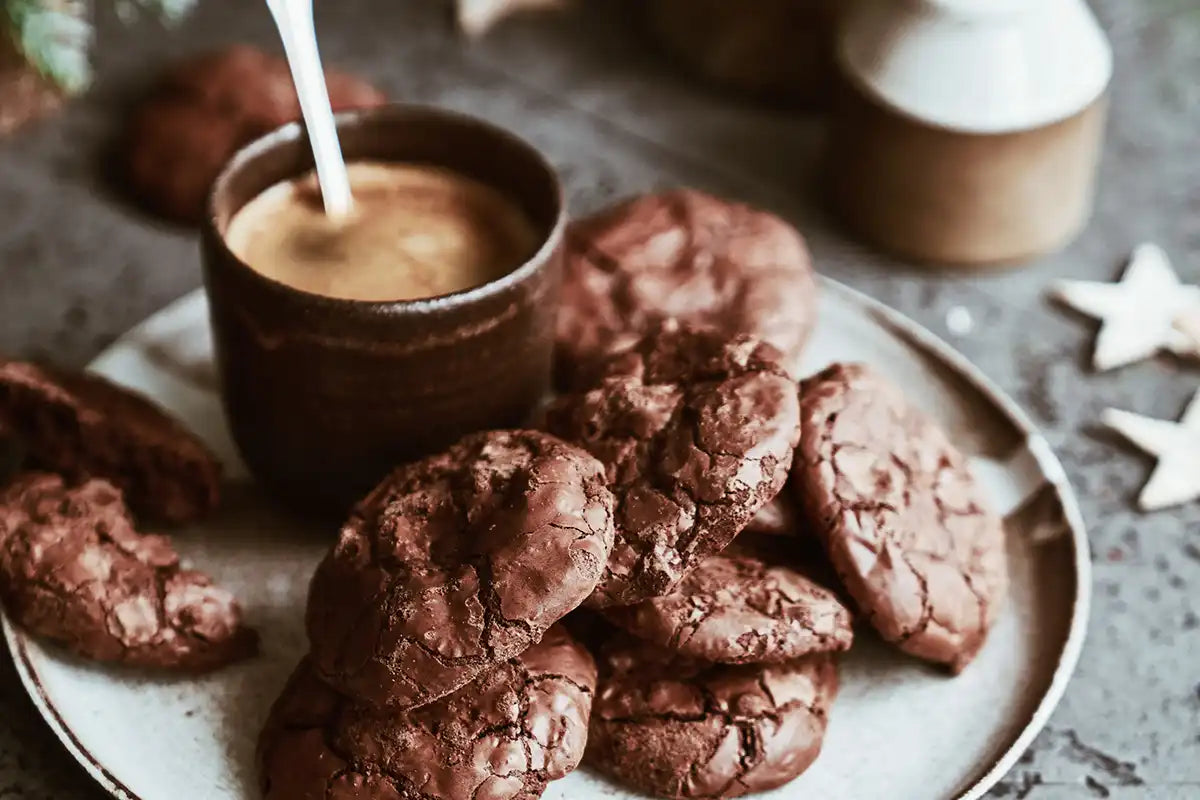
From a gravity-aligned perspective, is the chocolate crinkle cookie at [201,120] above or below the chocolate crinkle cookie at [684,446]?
below

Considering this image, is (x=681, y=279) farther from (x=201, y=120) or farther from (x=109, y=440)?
(x=201, y=120)

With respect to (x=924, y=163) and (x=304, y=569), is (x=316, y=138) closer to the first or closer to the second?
(x=304, y=569)

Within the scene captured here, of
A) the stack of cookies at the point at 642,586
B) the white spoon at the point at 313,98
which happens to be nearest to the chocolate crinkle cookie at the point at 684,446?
the stack of cookies at the point at 642,586

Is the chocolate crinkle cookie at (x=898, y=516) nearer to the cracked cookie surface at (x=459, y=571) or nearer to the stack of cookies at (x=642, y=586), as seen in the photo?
the stack of cookies at (x=642, y=586)

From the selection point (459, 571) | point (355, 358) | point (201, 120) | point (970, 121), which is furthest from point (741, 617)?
point (201, 120)

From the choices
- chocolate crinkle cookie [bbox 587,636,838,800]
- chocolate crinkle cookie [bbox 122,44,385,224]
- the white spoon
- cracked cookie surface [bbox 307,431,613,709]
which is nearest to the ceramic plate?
chocolate crinkle cookie [bbox 587,636,838,800]

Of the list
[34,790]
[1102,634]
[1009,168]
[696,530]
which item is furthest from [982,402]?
[34,790]
